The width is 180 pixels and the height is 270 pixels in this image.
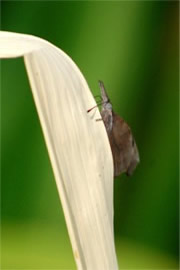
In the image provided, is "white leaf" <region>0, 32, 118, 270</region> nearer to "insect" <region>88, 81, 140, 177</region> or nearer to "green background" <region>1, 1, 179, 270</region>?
"insect" <region>88, 81, 140, 177</region>

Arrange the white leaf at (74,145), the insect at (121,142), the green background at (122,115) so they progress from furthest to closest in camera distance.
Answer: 1. the green background at (122,115)
2. the insect at (121,142)
3. the white leaf at (74,145)

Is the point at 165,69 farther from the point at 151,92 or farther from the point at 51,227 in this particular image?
the point at 51,227

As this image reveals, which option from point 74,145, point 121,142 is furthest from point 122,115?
point 74,145

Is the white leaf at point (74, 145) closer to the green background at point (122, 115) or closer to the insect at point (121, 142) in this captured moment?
the insect at point (121, 142)

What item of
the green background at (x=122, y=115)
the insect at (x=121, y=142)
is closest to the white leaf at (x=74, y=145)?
the insect at (x=121, y=142)

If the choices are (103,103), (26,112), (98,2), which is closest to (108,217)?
(103,103)

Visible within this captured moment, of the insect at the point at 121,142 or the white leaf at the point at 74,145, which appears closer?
the white leaf at the point at 74,145

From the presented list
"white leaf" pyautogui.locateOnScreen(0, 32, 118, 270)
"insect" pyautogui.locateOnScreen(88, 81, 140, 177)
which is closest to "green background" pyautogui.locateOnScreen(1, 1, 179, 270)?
"insect" pyautogui.locateOnScreen(88, 81, 140, 177)
